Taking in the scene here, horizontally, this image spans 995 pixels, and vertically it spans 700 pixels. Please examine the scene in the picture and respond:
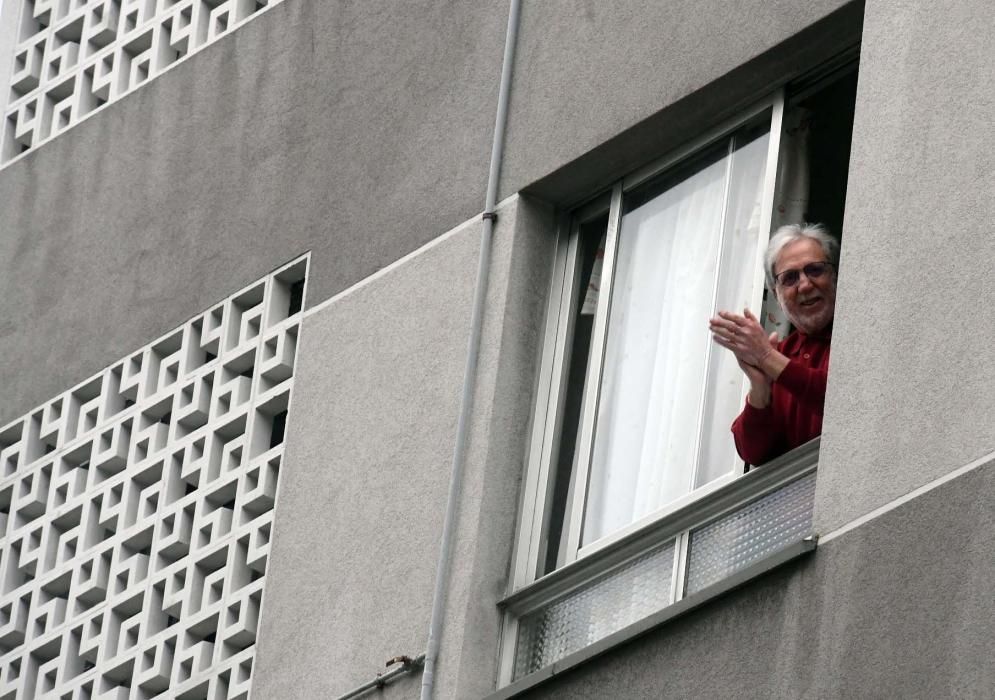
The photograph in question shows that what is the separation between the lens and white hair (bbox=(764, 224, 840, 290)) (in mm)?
9625

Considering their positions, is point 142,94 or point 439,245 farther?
point 142,94

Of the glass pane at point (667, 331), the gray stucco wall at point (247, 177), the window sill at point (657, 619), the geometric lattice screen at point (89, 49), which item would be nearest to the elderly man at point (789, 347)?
the glass pane at point (667, 331)

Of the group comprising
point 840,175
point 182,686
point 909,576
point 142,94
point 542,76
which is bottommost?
point 909,576

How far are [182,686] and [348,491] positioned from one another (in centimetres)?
148

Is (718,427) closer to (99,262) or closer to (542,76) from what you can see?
(542,76)

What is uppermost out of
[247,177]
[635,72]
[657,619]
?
[247,177]

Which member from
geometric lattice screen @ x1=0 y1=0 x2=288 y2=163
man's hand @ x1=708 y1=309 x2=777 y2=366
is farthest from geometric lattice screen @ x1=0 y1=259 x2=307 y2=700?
man's hand @ x1=708 y1=309 x2=777 y2=366

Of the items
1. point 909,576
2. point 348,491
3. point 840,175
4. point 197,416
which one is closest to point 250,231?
point 197,416

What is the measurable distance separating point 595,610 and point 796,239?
1.78 meters

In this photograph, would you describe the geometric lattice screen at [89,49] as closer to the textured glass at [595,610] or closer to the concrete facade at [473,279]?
the concrete facade at [473,279]

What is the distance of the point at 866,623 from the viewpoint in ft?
26.9

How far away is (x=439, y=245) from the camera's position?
11398 mm

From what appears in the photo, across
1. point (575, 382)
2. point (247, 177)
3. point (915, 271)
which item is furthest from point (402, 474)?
point (915, 271)

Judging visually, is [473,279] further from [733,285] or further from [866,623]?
[866,623]
